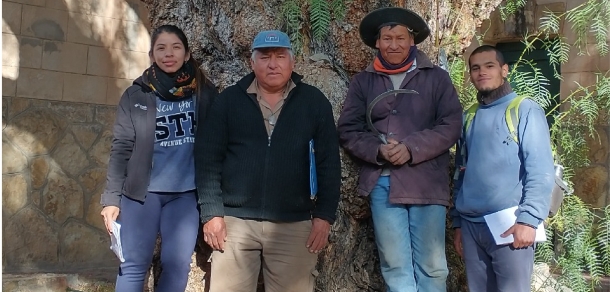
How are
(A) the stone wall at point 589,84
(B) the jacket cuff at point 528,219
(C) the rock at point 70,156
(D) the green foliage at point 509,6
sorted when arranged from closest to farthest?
(B) the jacket cuff at point 528,219 < (D) the green foliage at point 509,6 < (A) the stone wall at point 589,84 < (C) the rock at point 70,156

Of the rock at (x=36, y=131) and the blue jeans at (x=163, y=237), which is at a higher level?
the rock at (x=36, y=131)

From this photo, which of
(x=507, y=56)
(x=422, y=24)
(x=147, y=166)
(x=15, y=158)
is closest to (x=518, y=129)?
(x=422, y=24)

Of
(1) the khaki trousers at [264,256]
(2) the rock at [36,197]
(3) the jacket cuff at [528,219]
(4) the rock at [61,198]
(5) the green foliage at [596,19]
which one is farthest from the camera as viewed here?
(4) the rock at [61,198]

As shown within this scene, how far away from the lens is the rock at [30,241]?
703cm

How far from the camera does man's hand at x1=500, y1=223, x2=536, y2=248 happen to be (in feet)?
10.8

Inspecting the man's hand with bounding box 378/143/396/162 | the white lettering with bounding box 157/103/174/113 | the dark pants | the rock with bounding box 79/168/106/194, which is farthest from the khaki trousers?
the rock with bounding box 79/168/106/194

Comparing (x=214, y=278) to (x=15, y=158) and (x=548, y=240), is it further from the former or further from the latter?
(x=15, y=158)

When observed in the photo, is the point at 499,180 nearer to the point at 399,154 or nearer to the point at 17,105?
the point at 399,154

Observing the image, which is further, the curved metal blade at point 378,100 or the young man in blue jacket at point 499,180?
the curved metal blade at point 378,100

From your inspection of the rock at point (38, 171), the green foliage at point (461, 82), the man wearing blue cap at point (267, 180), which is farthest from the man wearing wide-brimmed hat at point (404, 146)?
the rock at point (38, 171)

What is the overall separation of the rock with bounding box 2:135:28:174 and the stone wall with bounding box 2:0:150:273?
0.03 ft

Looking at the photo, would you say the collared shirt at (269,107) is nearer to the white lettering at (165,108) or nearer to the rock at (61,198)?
the white lettering at (165,108)

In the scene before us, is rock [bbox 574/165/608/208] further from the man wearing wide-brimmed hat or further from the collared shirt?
the collared shirt

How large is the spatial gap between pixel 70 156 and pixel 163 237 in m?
4.48
